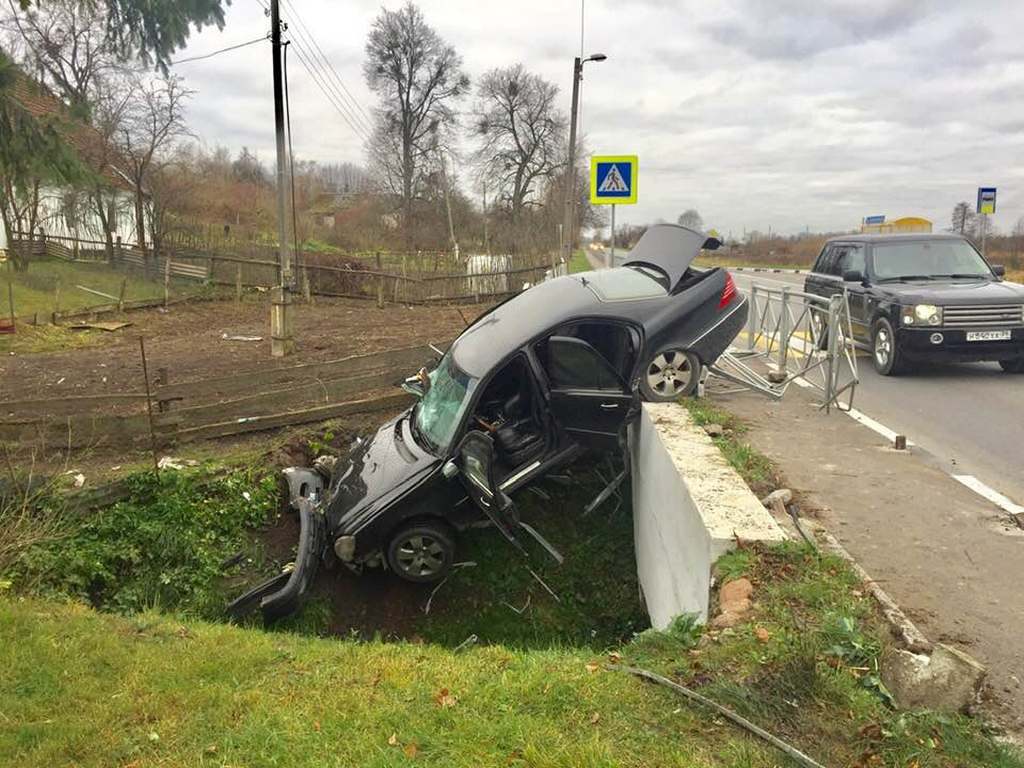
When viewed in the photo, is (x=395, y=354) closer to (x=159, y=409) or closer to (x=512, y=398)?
(x=159, y=409)

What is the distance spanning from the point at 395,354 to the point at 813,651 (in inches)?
303

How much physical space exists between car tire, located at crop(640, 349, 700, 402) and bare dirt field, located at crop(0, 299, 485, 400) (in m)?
7.90

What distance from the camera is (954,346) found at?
886 centimetres

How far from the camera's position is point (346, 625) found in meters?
5.84

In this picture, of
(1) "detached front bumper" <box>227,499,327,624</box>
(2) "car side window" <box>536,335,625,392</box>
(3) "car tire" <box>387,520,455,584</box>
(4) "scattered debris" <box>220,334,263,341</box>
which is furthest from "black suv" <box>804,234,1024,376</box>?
(4) "scattered debris" <box>220,334,263,341</box>

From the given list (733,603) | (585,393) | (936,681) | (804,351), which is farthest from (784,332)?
(936,681)

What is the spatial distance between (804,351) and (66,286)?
22846mm

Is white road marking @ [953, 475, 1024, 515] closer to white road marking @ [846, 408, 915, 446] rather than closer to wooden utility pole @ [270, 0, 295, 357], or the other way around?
white road marking @ [846, 408, 915, 446]

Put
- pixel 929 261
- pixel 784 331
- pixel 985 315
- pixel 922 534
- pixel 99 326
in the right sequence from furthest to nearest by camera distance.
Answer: pixel 99 326 < pixel 929 261 < pixel 784 331 < pixel 985 315 < pixel 922 534

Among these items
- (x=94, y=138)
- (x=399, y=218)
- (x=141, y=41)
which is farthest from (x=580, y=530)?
(x=399, y=218)

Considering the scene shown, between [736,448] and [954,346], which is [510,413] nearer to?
[736,448]

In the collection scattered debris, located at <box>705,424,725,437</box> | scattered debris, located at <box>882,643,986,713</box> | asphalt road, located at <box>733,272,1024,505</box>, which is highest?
scattered debris, located at <box>705,424,725,437</box>

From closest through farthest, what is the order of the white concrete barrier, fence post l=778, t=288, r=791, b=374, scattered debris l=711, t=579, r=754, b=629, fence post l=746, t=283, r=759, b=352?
scattered debris l=711, t=579, r=754, b=629 → the white concrete barrier → fence post l=778, t=288, r=791, b=374 → fence post l=746, t=283, r=759, b=352

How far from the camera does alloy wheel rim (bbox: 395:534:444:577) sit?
579cm
